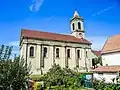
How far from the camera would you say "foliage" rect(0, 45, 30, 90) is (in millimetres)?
8766

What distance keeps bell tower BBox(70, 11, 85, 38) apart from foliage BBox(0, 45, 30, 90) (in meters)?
48.3

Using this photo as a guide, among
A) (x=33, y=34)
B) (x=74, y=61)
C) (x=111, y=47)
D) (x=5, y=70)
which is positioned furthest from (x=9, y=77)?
(x=74, y=61)

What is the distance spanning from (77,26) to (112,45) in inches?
939

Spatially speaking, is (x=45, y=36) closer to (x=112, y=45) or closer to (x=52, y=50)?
(x=52, y=50)

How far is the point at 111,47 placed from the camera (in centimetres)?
3562

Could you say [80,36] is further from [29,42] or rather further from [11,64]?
[11,64]

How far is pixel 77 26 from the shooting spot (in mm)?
58062

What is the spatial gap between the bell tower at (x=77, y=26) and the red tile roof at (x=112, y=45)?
18.8 meters

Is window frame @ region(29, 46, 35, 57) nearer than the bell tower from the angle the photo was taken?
Yes

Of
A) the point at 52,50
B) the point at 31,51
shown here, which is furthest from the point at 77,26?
the point at 31,51

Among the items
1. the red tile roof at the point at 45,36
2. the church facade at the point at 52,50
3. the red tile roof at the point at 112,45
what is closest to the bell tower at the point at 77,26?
the church facade at the point at 52,50

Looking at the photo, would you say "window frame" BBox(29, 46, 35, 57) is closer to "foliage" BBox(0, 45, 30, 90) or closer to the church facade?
the church facade

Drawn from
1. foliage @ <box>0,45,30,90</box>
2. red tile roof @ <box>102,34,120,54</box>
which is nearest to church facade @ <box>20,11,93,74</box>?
red tile roof @ <box>102,34,120,54</box>

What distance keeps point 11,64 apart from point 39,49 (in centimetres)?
3555
